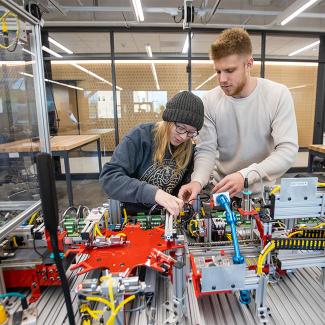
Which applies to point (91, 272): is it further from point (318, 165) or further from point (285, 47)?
point (285, 47)

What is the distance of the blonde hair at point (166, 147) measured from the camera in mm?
1227

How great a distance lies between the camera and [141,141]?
1233mm

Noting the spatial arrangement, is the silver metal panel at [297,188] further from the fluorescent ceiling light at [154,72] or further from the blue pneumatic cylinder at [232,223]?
the fluorescent ceiling light at [154,72]

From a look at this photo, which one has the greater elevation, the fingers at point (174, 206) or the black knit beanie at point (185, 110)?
the black knit beanie at point (185, 110)

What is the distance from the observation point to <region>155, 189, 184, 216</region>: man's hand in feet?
3.11

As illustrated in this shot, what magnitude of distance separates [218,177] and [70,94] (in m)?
4.11

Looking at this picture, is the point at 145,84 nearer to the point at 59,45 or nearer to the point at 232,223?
the point at 59,45

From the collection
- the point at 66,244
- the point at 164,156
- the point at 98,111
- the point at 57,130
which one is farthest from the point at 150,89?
the point at 66,244

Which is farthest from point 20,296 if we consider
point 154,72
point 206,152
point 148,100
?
point 154,72

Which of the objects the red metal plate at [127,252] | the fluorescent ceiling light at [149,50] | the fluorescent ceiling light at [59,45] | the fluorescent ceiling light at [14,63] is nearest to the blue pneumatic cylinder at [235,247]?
the red metal plate at [127,252]

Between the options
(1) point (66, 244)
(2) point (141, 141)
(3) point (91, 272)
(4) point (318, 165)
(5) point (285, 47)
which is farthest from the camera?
(5) point (285, 47)

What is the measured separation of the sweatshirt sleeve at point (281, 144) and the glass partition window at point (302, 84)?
13.4ft

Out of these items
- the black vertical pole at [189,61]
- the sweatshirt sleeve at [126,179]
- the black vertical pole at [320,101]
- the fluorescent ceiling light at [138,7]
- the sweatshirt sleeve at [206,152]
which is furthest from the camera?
the black vertical pole at [320,101]

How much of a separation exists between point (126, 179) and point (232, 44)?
80 centimetres
